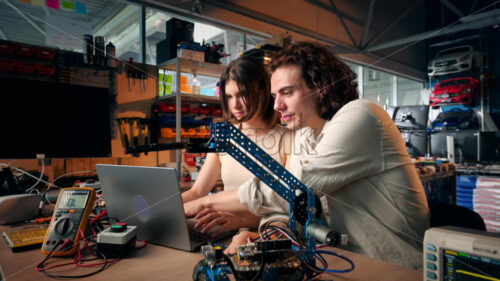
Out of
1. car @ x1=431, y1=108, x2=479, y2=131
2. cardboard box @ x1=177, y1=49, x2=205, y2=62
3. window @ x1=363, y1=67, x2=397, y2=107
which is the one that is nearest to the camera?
cardboard box @ x1=177, y1=49, x2=205, y2=62

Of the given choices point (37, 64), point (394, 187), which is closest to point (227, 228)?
point (394, 187)

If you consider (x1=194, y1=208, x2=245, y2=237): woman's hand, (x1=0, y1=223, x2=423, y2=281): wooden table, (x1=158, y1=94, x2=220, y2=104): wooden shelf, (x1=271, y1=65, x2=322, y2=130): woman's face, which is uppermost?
(x1=158, y1=94, x2=220, y2=104): wooden shelf

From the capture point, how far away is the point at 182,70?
2648 mm

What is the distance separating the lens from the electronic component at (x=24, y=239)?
2.45ft

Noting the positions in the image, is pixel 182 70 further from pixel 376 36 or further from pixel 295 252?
pixel 376 36

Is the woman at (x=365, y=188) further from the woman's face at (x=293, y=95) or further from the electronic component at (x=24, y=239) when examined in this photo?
the electronic component at (x=24, y=239)

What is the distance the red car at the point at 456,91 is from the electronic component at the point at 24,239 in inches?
223

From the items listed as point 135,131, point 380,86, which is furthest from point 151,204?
point 380,86

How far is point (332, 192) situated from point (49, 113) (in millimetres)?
1475

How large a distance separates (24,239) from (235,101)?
1010 mm

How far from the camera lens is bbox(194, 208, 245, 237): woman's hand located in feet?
2.65

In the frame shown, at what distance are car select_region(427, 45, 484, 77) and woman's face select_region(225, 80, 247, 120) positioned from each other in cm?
408

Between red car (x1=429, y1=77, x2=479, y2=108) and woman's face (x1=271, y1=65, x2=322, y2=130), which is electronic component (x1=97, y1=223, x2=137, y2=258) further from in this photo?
red car (x1=429, y1=77, x2=479, y2=108)

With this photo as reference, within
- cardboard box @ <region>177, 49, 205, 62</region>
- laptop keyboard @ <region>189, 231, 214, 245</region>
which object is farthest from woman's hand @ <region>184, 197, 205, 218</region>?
cardboard box @ <region>177, 49, 205, 62</region>
